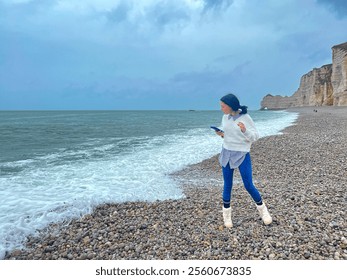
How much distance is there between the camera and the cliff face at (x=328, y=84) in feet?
196

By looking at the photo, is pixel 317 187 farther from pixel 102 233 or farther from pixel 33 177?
pixel 33 177

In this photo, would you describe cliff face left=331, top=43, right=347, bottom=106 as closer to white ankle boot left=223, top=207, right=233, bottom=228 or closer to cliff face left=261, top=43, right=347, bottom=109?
cliff face left=261, top=43, right=347, bottom=109

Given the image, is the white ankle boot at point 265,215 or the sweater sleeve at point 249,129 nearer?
the sweater sleeve at point 249,129

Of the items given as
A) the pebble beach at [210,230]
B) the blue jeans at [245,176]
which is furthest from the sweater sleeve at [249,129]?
the pebble beach at [210,230]

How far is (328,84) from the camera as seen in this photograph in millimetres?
80438

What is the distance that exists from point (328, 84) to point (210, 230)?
9092cm

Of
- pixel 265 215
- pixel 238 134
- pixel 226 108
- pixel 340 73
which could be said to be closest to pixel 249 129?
pixel 238 134

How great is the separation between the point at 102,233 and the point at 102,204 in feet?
6.39

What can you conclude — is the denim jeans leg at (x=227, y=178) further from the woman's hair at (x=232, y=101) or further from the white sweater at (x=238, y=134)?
the woman's hair at (x=232, y=101)

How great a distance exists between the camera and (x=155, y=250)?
4.16 m

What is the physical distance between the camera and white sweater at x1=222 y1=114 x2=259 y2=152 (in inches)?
170

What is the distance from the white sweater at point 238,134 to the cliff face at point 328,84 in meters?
65.6

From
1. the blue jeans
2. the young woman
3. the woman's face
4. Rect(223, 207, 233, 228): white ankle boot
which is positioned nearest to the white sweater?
the young woman
